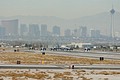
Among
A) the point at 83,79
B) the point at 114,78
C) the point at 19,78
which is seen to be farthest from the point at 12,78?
the point at 114,78

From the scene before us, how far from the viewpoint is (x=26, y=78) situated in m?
41.5

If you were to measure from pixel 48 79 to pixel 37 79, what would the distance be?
115 cm

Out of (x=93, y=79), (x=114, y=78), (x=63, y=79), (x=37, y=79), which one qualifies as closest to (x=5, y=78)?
(x=37, y=79)

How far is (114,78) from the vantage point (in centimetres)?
4384

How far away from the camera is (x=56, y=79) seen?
135 ft

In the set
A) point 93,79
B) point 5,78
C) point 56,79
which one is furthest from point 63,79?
point 5,78

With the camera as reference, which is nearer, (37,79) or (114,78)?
(37,79)

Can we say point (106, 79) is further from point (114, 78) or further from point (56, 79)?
point (56, 79)

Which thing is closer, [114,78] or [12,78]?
[12,78]

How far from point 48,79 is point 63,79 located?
5.12ft

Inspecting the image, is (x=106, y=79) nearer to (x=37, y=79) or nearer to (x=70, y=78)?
(x=70, y=78)

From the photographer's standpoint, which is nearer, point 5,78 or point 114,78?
point 5,78

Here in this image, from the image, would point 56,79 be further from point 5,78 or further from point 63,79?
point 5,78

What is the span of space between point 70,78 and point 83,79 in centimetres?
152
